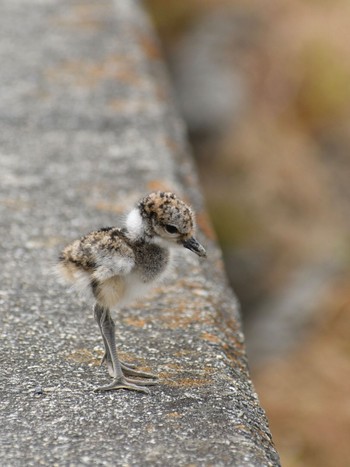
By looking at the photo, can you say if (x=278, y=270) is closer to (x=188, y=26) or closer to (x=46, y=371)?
(x=188, y=26)

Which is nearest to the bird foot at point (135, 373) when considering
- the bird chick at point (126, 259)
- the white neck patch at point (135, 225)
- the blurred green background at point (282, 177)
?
the bird chick at point (126, 259)

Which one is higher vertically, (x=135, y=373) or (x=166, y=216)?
(x=166, y=216)

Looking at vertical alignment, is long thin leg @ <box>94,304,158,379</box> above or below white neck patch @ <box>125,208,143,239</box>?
below

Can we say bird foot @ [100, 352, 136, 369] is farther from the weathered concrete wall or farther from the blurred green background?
the blurred green background

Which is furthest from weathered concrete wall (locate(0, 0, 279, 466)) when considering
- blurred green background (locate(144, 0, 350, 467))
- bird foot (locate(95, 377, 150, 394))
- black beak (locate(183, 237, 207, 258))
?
blurred green background (locate(144, 0, 350, 467))

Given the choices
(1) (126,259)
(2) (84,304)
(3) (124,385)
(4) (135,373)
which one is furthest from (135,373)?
(2) (84,304)

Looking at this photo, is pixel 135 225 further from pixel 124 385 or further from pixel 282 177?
pixel 282 177

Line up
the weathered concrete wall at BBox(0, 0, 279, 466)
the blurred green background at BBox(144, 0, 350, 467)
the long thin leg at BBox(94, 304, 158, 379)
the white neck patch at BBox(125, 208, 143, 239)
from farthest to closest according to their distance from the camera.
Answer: the blurred green background at BBox(144, 0, 350, 467)
the white neck patch at BBox(125, 208, 143, 239)
the long thin leg at BBox(94, 304, 158, 379)
the weathered concrete wall at BBox(0, 0, 279, 466)
